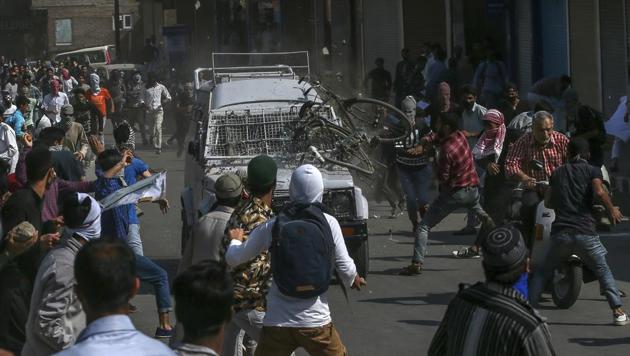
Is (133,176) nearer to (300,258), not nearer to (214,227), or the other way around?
(214,227)

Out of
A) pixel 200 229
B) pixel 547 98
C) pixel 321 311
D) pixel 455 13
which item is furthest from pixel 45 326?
pixel 455 13

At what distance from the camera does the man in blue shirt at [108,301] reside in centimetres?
440

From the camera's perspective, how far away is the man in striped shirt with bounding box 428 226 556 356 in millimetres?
5172

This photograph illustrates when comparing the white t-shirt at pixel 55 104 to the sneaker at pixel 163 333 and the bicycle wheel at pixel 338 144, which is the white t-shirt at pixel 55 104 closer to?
the bicycle wheel at pixel 338 144

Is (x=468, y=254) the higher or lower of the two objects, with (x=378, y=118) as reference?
lower

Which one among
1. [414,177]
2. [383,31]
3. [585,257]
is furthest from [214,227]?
[383,31]

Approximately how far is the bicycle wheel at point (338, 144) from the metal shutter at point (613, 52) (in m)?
10.1

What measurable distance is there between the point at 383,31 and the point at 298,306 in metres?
28.3

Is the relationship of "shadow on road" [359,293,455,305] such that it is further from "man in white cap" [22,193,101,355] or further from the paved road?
"man in white cap" [22,193,101,355]

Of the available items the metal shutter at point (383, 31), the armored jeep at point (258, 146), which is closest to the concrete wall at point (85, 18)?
the metal shutter at point (383, 31)

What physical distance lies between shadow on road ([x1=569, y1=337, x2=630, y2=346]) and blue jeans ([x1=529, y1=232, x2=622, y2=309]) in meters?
0.40

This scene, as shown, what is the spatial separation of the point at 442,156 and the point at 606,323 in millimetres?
2850

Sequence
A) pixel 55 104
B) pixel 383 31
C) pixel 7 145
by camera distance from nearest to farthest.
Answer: pixel 7 145, pixel 55 104, pixel 383 31

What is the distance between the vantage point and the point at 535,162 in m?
11.9
